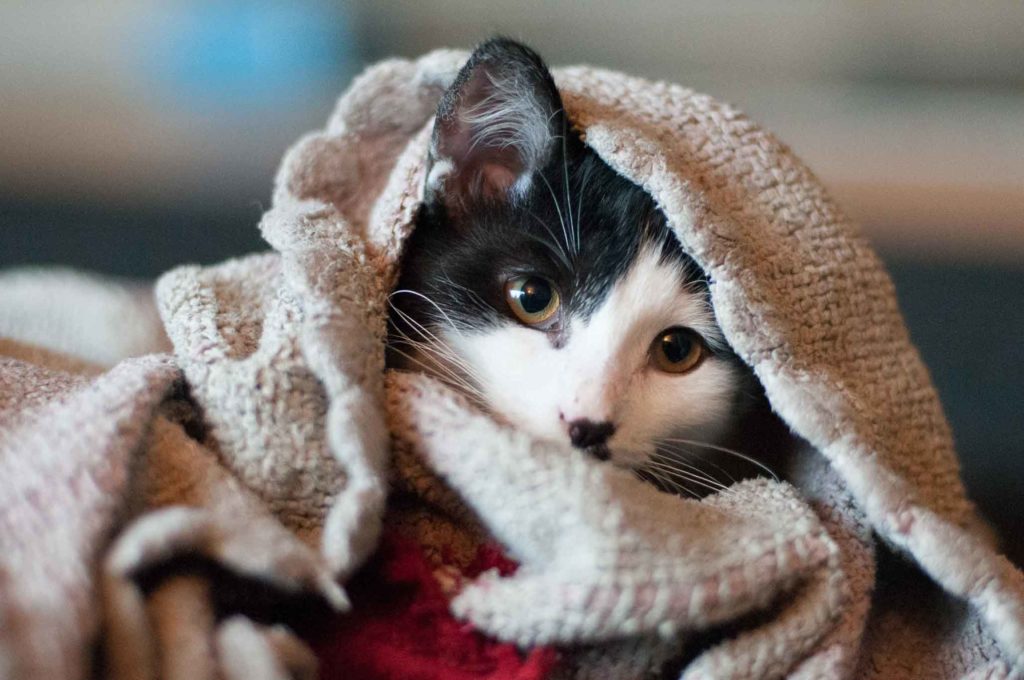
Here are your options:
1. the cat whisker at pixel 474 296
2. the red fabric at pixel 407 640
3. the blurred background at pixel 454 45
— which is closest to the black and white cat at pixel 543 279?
the cat whisker at pixel 474 296

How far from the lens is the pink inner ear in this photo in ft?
3.48

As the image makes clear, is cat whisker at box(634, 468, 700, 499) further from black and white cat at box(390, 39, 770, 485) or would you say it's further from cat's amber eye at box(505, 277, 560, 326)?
cat's amber eye at box(505, 277, 560, 326)

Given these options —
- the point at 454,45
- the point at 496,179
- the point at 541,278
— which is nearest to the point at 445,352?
the point at 541,278

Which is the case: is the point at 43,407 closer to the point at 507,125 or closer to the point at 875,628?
the point at 507,125

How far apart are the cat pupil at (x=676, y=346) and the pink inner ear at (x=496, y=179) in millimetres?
244

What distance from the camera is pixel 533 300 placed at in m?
0.98

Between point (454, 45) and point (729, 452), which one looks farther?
point (454, 45)

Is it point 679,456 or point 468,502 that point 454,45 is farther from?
point 468,502

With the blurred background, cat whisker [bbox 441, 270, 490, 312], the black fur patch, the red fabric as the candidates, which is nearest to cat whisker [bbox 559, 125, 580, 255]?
the black fur patch

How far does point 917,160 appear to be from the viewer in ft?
8.85

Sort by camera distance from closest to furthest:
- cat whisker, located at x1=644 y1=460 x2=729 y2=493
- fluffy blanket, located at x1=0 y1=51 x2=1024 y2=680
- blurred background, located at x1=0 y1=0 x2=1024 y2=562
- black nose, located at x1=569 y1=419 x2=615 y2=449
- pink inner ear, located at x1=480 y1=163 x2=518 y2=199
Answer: fluffy blanket, located at x1=0 y1=51 x2=1024 y2=680, black nose, located at x1=569 y1=419 x2=615 y2=449, cat whisker, located at x1=644 y1=460 x2=729 y2=493, pink inner ear, located at x1=480 y1=163 x2=518 y2=199, blurred background, located at x1=0 y1=0 x2=1024 y2=562

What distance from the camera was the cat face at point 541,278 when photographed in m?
0.93

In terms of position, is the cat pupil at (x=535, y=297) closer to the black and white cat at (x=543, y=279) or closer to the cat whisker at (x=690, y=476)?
the black and white cat at (x=543, y=279)

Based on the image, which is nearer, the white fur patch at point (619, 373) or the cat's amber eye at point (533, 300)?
the white fur patch at point (619, 373)
